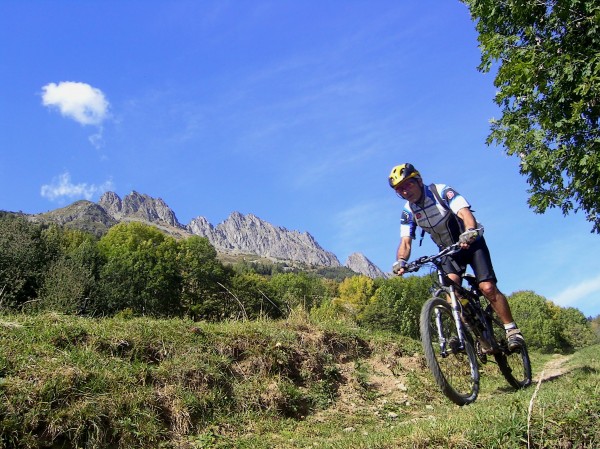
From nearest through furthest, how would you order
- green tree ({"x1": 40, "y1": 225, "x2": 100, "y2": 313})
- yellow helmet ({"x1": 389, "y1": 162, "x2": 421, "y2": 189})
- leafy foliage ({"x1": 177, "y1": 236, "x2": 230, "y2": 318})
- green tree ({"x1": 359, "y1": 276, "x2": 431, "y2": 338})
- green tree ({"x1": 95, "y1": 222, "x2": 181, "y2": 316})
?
yellow helmet ({"x1": 389, "y1": 162, "x2": 421, "y2": 189})
green tree ({"x1": 40, "y1": 225, "x2": 100, "y2": 313})
green tree ({"x1": 95, "y1": 222, "x2": 181, "y2": 316})
leafy foliage ({"x1": 177, "y1": 236, "x2": 230, "y2": 318})
green tree ({"x1": 359, "y1": 276, "x2": 431, "y2": 338})

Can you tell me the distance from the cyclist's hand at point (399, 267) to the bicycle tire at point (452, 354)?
1.64 ft

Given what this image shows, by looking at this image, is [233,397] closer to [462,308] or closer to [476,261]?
[462,308]

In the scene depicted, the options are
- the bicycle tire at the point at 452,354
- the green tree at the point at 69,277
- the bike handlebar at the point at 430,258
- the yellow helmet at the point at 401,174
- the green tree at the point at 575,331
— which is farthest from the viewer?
the green tree at the point at 575,331

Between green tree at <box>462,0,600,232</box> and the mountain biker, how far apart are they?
4.03 m

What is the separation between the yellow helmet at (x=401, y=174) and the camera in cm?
588

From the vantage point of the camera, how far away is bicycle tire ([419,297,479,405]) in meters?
5.39

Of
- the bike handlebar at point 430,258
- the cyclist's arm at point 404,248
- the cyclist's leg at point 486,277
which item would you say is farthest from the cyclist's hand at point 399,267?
the cyclist's leg at point 486,277

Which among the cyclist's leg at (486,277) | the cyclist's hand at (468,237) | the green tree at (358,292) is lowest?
the cyclist's leg at (486,277)

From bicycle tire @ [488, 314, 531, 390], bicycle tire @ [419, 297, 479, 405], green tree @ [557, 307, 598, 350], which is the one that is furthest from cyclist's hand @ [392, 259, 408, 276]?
green tree @ [557, 307, 598, 350]

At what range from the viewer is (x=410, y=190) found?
237 inches

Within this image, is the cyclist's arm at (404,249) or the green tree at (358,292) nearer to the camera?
the cyclist's arm at (404,249)

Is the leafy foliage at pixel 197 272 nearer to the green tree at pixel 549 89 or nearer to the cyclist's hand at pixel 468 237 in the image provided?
the green tree at pixel 549 89

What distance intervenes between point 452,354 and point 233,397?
2924 mm

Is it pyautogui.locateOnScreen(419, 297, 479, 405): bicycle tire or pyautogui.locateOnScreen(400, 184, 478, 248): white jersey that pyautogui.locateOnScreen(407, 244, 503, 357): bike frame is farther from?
pyautogui.locateOnScreen(400, 184, 478, 248): white jersey
